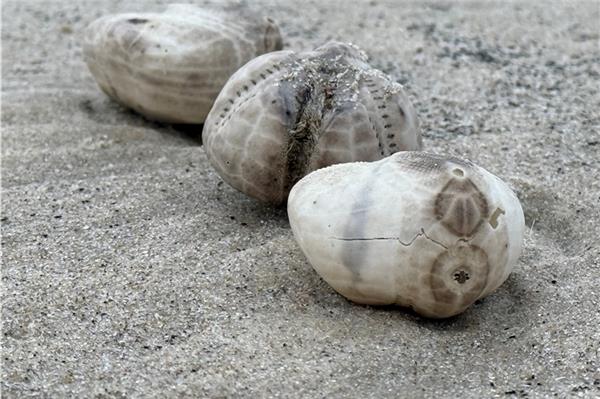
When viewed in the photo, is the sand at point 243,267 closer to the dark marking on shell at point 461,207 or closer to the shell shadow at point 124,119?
the shell shadow at point 124,119

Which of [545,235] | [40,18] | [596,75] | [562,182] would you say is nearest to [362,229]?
[545,235]

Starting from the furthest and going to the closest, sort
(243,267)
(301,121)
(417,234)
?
(301,121) → (243,267) → (417,234)

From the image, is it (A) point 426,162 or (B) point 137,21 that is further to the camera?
(B) point 137,21

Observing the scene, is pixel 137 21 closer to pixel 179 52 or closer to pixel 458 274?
pixel 179 52

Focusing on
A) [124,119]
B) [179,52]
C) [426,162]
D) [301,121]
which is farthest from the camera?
[124,119]

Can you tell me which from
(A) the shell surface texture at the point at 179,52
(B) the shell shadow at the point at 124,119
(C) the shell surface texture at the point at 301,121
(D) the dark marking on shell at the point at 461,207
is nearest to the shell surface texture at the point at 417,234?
(D) the dark marking on shell at the point at 461,207

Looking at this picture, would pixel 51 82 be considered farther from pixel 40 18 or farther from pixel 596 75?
pixel 596 75

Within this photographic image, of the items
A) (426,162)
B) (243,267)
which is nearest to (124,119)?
(243,267)
